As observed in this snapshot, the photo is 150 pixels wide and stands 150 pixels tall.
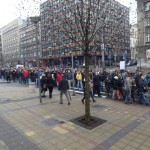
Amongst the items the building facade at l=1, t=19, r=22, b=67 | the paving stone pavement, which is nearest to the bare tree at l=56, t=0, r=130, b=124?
the paving stone pavement

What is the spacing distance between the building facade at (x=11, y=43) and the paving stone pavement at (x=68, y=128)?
293 feet

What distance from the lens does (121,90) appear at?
10914mm

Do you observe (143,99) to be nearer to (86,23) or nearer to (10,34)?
(86,23)

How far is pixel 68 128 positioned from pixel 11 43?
4170 inches

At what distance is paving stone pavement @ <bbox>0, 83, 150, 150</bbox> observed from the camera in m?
5.29

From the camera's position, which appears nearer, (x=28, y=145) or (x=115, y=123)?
(x=28, y=145)

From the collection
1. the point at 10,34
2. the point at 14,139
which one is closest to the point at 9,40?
the point at 10,34

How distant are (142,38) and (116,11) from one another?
26.3 metres

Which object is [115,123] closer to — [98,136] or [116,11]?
[98,136]

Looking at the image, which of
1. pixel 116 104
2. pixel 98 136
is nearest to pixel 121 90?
pixel 116 104

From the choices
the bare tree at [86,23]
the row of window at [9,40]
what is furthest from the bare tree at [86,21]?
the row of window at [9,40]

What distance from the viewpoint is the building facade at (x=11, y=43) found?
311ft

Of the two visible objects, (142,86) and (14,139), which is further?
(142,86)

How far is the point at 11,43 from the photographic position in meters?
104
